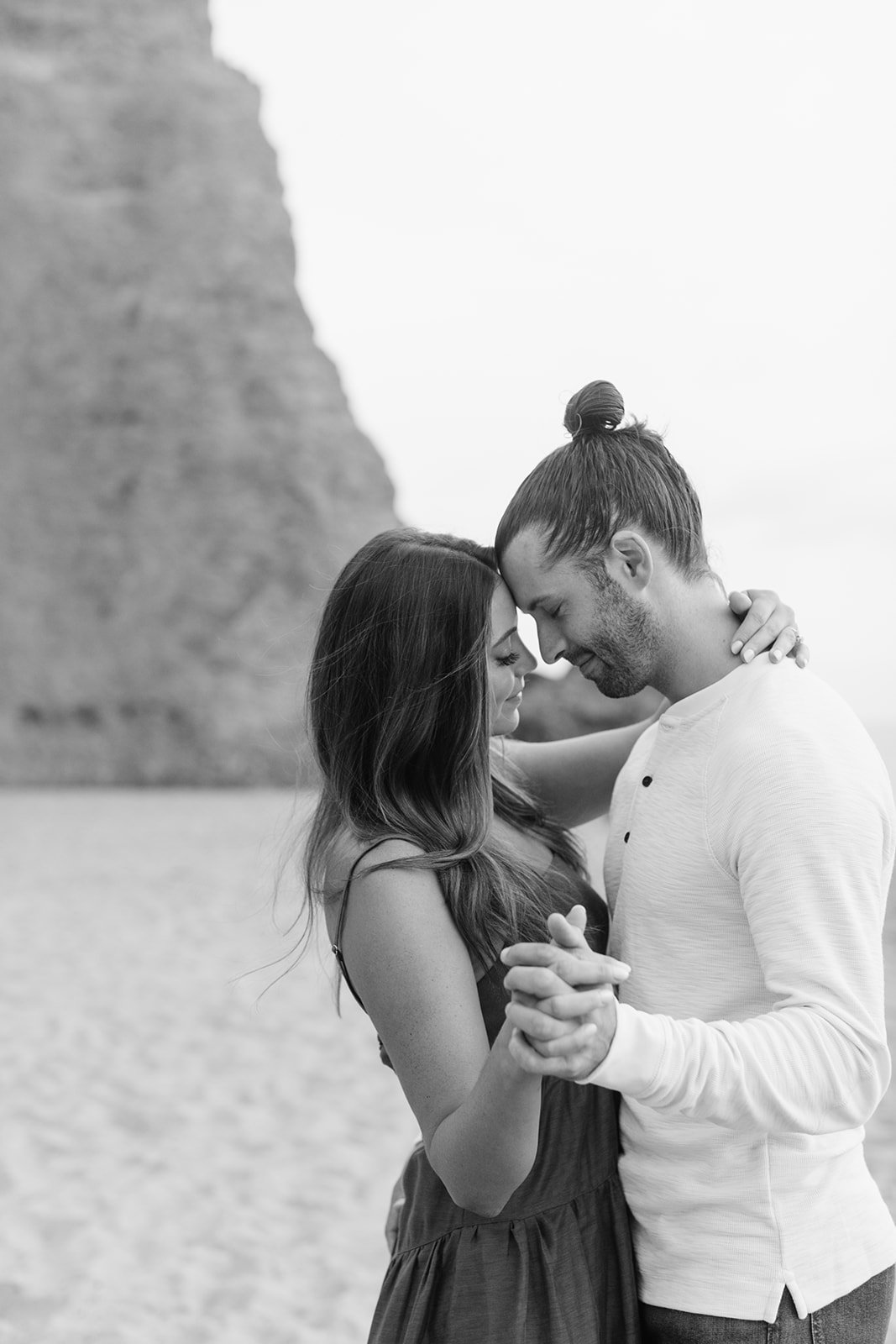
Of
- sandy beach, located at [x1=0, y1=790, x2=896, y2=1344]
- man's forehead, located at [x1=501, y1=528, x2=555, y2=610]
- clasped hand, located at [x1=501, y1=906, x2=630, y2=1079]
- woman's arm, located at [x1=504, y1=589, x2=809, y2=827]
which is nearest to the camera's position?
clasped hand, located at [x1=501, y1=906, x2=630, y2=1079]

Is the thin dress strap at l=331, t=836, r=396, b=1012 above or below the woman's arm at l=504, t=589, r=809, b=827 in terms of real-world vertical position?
above

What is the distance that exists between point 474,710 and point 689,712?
289mm

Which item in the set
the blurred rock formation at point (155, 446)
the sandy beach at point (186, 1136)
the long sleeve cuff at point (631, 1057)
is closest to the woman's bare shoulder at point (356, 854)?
the sandy beach at point (186, 1136)

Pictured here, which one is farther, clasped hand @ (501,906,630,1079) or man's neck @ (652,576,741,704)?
man's neck @ (652,576,741,704)

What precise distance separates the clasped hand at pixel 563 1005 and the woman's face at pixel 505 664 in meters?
0.55

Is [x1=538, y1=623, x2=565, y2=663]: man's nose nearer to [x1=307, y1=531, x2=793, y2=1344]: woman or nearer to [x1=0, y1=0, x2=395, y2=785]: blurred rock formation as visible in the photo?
[x1=307, y1=531, x2=793, y2=1344]: woman

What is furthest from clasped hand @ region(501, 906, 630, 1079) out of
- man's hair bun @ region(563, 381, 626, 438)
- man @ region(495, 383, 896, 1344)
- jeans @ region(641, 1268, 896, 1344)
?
man's hair bun @ region(563, 381, 626, 438)

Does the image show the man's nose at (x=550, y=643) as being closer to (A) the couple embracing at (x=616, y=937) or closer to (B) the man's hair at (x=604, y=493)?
(A) the couple embracing at (x=616, y=937)

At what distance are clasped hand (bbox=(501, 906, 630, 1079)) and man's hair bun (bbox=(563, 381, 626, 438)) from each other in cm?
81

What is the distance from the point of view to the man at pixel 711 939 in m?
1.27

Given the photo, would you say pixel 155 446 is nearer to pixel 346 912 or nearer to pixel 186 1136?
pixel 186 1136

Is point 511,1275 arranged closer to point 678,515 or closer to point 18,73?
point 678,515

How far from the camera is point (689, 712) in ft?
5.52

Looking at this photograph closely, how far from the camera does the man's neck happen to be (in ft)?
5.67
